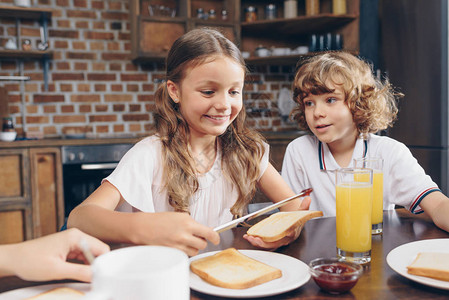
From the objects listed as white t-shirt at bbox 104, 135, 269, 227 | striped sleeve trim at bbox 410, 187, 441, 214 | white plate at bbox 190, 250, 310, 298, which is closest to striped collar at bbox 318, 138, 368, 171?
white t-shirt at bbox 104, 135, 269, 227

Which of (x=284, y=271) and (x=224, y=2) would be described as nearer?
(x=284, y=271)

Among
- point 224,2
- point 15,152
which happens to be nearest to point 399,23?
point 224,2

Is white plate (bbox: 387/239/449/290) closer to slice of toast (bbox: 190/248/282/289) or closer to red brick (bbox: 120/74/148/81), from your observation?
slice of toast (bbox: 190/248/282/289)

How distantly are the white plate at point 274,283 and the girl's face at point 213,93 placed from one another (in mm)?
577

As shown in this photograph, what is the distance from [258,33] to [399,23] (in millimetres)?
1169

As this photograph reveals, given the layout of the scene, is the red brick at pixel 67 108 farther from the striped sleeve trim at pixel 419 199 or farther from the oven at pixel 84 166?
the striped sleeve trim at pixel 419 199

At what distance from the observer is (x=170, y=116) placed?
52.6 inches

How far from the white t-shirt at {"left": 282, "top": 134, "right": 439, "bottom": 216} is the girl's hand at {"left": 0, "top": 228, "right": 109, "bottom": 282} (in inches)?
37.6

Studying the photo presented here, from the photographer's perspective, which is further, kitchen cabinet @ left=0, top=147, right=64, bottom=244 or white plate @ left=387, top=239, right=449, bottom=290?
kitchen cabinet @ left=0, top=147, right=64, bottom=244

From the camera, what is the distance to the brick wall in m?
3.15

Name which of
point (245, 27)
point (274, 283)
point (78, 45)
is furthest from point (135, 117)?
point (274, 283)

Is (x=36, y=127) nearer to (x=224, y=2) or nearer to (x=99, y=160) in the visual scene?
(x=99, y=160)

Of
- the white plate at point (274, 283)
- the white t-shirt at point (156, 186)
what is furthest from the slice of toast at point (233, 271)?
the white t-shirt at point (156, 186)

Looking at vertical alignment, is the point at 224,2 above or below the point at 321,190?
above
